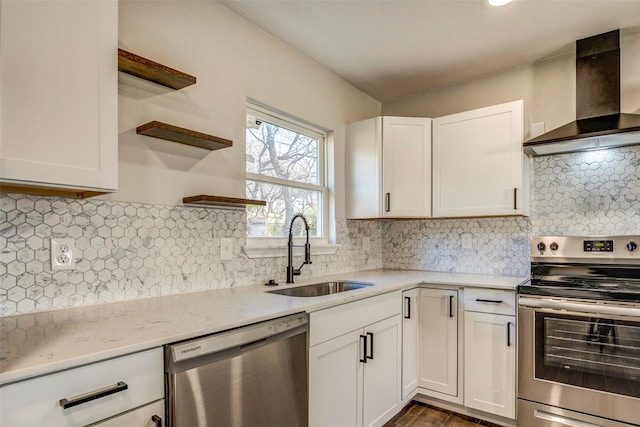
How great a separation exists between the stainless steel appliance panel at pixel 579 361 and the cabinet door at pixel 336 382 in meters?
1.02

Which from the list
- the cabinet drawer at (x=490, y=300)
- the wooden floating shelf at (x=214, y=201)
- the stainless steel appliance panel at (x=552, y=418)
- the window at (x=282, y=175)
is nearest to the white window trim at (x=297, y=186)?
the window at (x=282, y=175)

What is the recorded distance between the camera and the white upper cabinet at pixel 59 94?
40.6 inches

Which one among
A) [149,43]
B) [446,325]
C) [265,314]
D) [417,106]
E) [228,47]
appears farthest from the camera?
[417,106]

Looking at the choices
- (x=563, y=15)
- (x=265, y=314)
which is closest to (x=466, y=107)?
(x=563, y=15)

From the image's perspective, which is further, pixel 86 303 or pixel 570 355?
pixel 570 355

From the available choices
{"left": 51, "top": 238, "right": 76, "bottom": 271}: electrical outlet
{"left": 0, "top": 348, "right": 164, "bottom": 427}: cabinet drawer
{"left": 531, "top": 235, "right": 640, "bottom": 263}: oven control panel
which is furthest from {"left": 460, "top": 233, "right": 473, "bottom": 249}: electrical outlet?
{"left": 51, "top": 238, "right": 76, "bottom": 271}: electrical outlet

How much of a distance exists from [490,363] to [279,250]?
1.52 m

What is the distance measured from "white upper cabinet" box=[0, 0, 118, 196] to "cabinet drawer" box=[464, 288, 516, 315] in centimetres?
213

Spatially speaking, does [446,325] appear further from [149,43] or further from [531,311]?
[149,43]

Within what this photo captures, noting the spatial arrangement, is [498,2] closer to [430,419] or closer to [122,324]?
[122,324]

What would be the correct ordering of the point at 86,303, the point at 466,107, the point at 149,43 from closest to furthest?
the point at 86,303
the point at 149,43
the point at 466,107

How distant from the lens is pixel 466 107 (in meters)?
3.05

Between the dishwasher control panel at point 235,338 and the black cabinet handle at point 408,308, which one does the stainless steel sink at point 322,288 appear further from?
the dishwasher control panel at point 235,338

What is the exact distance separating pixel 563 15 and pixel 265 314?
240 cm
